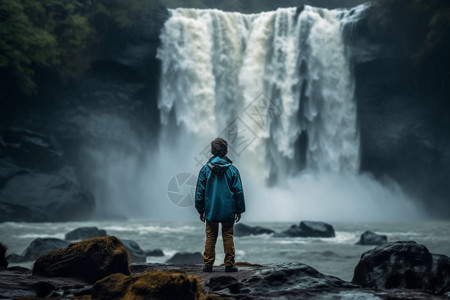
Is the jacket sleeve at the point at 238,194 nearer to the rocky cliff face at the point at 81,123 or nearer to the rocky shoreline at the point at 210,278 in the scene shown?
the rocky shoreline at the point at 210,278

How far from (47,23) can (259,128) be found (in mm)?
14911

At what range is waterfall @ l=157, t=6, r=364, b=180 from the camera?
31.3 meters

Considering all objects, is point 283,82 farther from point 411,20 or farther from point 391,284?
point 391,284

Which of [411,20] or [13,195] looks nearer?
[13,195]

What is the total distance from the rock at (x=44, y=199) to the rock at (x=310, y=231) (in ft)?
41.1

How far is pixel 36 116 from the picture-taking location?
95.8ft

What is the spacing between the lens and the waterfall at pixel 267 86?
3133 cm

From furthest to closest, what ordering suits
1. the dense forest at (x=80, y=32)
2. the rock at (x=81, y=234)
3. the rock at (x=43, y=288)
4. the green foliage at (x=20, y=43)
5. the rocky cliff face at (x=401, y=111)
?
the rocky cliff face at (x=401, y=111) < the dense forest at (x=80, y=32) < the green foliage at (x=20, y=43) < the rock at (x=81, y=234) < the rock at (x=43, y=288)

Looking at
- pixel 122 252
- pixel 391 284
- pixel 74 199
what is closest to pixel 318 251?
pixel 391 284

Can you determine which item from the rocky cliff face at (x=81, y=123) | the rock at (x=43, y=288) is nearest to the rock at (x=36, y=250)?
the rock at (x=43, y=288)

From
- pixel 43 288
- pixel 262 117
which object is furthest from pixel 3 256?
pixel 262 117

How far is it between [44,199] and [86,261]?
2138 centimetres

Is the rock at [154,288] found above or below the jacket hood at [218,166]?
below

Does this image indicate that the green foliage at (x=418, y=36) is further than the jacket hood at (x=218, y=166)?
Yes
